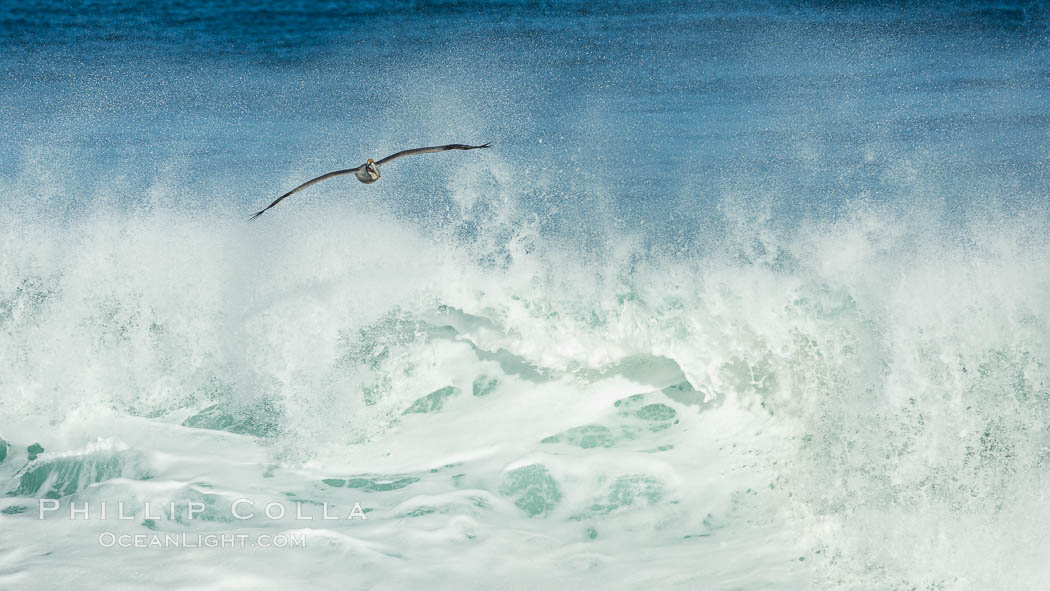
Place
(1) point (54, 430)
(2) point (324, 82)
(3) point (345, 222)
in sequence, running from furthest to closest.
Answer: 1. (2) point (324, 82)
2. (3) point (345, 222)
3. (1) point (54, 430)

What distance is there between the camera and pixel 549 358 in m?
7.87

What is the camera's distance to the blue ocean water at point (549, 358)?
5.95m

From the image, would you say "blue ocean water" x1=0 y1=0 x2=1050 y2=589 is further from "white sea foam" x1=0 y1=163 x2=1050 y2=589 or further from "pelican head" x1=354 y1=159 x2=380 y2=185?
"pelican head" x1=354 y1=159 x2=380 y2=185

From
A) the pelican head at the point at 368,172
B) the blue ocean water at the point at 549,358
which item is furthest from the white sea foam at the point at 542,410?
the pelican head at the point at 368,172

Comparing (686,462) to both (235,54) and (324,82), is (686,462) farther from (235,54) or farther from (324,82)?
(235,54)

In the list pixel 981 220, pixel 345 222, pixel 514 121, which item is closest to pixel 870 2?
pixel 514 121

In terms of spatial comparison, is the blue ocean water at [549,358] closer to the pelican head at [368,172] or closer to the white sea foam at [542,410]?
the white sea foam at [542,410]

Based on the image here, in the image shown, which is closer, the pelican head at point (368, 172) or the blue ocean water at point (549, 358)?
the blue ocean water at point (549, 358)

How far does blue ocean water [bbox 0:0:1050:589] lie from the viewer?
19.5ft

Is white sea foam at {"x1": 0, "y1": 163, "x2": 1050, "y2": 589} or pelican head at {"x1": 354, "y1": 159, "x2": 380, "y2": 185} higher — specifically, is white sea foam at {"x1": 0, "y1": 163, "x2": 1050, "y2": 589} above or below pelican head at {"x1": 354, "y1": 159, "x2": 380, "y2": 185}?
below

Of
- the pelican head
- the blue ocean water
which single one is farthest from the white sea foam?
the pelican head

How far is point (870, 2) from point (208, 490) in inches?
971

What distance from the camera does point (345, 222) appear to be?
35.7 feet

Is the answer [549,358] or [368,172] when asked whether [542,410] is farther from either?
[368,172]
